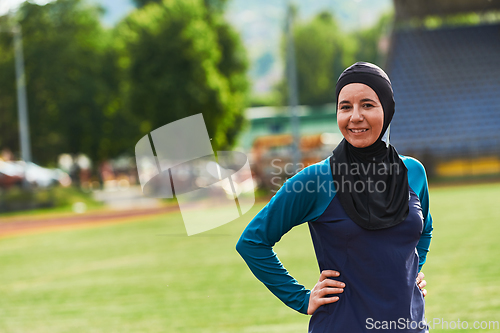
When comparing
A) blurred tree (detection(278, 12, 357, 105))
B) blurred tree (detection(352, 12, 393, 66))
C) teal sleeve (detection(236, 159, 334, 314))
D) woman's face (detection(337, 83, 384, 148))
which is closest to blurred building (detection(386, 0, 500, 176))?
teal sleeve (detection(236, 159, 334, 314))

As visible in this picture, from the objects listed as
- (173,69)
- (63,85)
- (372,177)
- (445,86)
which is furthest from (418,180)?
(63,85)

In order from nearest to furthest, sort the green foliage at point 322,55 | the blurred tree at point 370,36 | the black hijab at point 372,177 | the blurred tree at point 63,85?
the black hijab at point 372,177, the blurred tree at point 63,85, the green foliage at point 322,55, the blurred tree at point 370,36

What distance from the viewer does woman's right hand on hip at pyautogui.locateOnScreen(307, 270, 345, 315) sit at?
7.11 feet

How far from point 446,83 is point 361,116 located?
31876mm

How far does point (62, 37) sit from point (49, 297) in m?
34.1

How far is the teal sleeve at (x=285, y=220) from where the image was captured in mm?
2178

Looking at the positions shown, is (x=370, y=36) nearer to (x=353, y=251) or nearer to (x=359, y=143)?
(x=359, y=143)

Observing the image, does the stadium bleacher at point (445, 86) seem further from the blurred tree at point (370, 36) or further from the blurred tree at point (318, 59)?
the blurred tree at point (370, 36)

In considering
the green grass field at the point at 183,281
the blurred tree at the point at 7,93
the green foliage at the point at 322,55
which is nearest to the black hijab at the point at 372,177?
the green grass field at the point at 183,281

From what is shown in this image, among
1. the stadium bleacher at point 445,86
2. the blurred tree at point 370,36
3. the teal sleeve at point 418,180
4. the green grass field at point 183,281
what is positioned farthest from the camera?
the blurred tree at point 370,36

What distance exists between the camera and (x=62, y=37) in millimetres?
39375

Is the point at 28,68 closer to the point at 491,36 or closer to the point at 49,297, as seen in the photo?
the point at 491,36

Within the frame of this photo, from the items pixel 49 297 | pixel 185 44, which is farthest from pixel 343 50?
pixel 49 297

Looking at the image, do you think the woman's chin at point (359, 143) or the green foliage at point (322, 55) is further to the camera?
the green foliage at point (322, 55)
